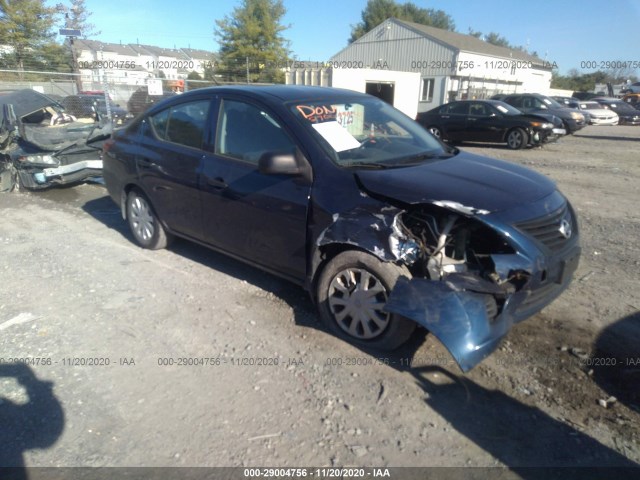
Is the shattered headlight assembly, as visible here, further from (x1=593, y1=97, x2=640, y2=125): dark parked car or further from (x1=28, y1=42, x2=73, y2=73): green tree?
(x1=593, y1=97, x2=640, y2=125): dark parked car

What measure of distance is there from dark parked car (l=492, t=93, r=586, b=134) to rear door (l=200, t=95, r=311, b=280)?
51.7 ft

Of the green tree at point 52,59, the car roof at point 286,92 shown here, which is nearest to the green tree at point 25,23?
the green tree at point 52,59

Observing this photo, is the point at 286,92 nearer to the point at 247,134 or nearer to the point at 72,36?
the point at 247,134

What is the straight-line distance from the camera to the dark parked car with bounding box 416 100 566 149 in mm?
13406

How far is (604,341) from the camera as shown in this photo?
3385 millimetres

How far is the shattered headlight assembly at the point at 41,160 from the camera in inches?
308

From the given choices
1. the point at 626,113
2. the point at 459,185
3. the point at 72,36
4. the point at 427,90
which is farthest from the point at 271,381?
the point at 427,90

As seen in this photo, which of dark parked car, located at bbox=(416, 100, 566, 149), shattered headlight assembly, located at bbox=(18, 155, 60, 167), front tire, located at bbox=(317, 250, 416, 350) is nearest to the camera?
front tire, located at bbox=(317, 250, 416, 350)

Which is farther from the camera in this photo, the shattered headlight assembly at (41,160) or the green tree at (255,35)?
the green tree at (255,35)

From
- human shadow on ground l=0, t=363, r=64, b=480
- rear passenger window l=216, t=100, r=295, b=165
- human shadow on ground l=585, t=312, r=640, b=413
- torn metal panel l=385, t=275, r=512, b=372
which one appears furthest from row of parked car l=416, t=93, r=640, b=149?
human shadow on ground l=0, t=363, r=64, b=480

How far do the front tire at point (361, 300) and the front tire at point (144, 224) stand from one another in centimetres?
243

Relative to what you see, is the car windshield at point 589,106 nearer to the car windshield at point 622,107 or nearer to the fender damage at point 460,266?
the car windshield at point 622,107

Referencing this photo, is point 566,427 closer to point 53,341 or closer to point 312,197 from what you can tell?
point 312,197

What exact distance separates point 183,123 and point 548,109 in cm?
1660
